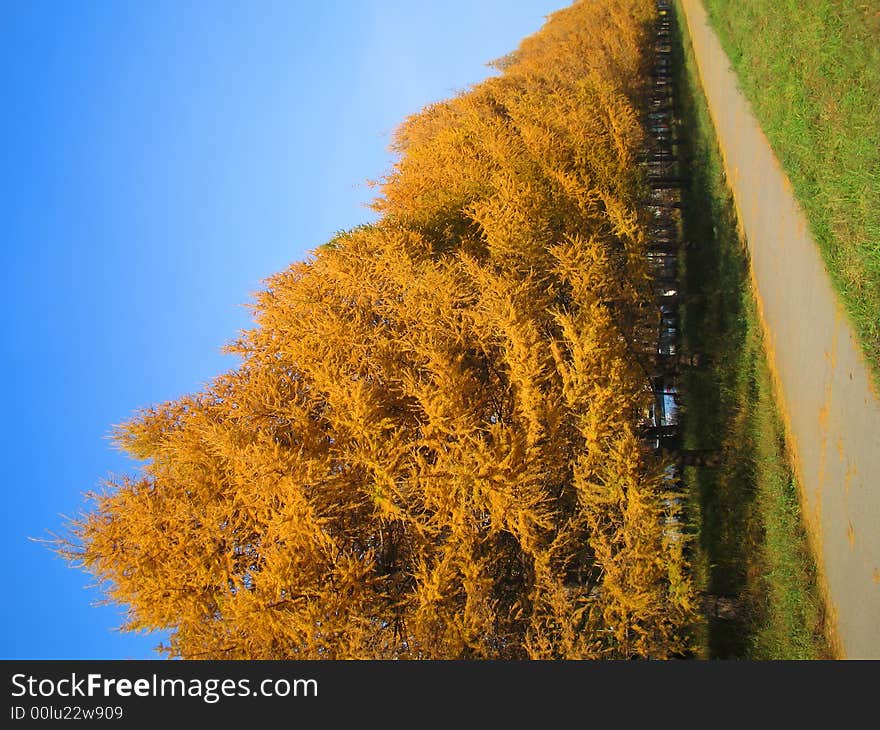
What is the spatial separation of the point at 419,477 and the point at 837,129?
753 centimetres

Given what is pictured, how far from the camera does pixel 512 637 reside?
10609 millimetres

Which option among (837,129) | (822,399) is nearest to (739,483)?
(822,399)

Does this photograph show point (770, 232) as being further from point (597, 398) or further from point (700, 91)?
point (700, 91)

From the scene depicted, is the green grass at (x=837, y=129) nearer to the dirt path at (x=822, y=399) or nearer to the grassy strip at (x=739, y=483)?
the dirt path at (x=822, y=399)

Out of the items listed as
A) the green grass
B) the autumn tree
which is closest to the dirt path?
the green grass

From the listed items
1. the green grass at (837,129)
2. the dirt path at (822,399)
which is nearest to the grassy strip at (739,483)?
the dirt path at (822,399)

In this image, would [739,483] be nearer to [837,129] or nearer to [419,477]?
[419,477]

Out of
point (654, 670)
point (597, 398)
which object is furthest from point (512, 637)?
point (597, 398)

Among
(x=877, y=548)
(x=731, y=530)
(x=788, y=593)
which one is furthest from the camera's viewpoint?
(x=731, y=530)

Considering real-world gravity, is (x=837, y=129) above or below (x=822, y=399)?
above

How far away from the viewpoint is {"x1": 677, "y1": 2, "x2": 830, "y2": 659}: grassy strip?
34.2ft

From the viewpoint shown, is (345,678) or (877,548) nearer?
(877,548)

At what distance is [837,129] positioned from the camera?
8703mm

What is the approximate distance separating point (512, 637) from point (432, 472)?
2786mm
